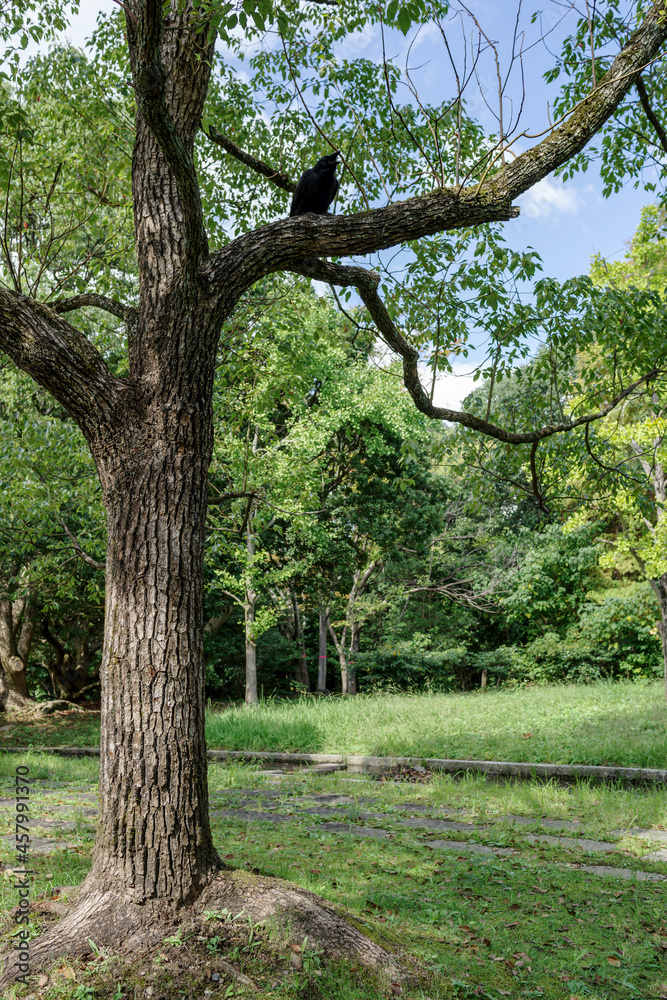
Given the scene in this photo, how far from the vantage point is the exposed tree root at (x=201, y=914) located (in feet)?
8.79

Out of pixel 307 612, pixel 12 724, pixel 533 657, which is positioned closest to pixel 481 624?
pixel 533 657

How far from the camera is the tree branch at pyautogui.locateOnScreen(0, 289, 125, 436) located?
319cm

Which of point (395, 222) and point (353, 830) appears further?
point (353, 830)

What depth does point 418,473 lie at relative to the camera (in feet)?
60.3

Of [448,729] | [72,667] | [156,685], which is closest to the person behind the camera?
[156,685]

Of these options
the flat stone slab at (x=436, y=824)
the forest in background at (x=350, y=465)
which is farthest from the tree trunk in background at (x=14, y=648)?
the flat stone slab at (x=436, y=824)

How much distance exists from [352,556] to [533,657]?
719cm

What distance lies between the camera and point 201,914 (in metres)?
2.85

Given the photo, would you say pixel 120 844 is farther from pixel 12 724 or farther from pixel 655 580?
pixel 12 724

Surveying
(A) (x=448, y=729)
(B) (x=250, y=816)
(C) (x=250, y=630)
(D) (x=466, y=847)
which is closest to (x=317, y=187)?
(D) (x=466, y=847)

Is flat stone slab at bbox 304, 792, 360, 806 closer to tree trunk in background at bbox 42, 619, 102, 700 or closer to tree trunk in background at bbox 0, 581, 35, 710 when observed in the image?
tree trunk in background at bbox 0, 581, 35, 710

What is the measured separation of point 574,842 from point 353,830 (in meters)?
1.82

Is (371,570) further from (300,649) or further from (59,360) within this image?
(59,360)

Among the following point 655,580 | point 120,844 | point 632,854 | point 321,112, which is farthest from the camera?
point 655,580
